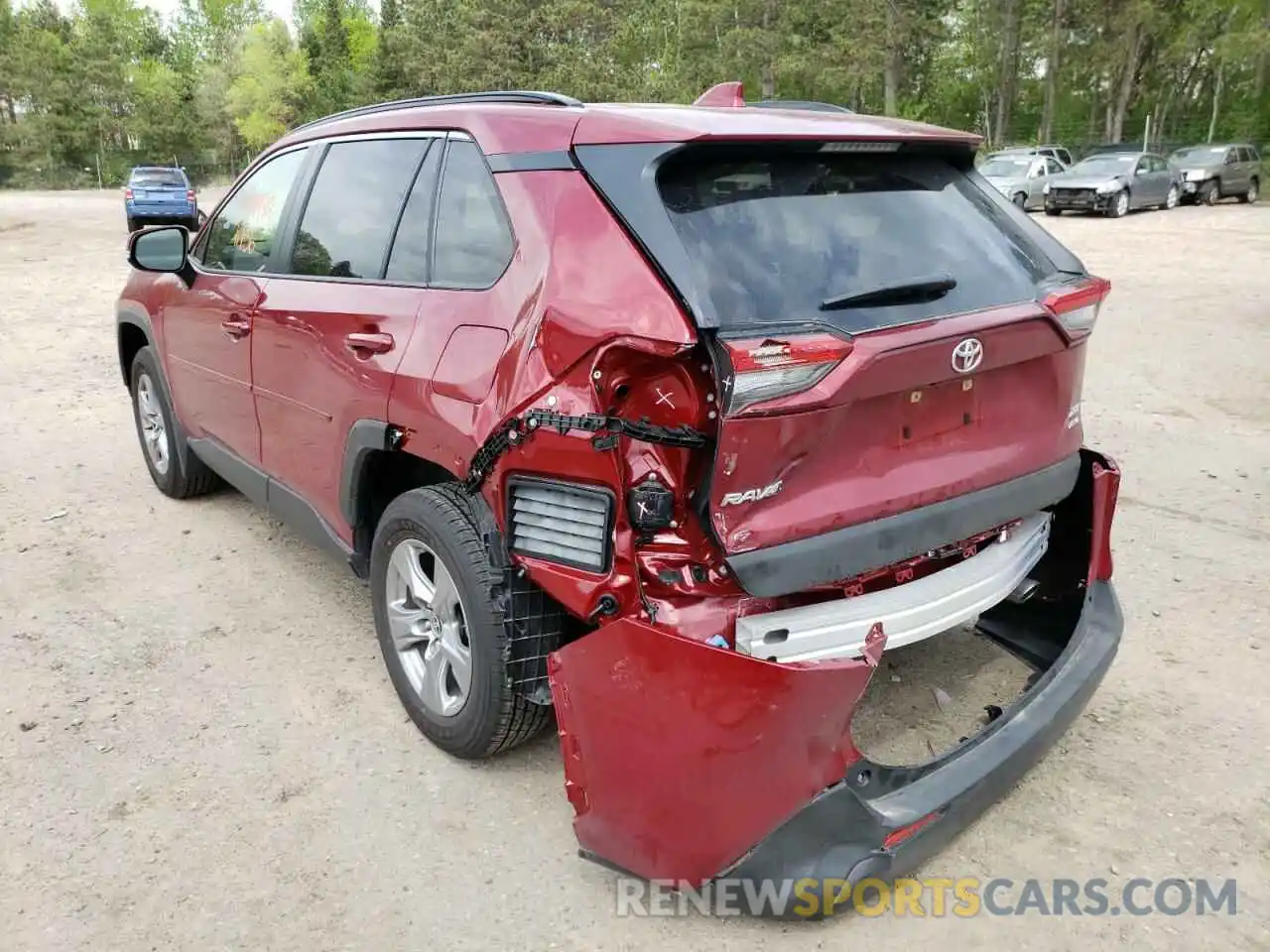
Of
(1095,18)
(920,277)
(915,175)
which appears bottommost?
(920,277)

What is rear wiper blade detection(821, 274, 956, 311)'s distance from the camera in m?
2.38

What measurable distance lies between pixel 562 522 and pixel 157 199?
90.1 ft

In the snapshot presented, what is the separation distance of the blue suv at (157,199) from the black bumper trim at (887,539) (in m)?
26.6

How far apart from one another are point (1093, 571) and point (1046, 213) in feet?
78.9

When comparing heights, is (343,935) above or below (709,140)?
below

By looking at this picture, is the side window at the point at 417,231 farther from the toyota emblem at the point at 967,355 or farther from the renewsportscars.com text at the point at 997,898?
the renewsportscars.com text at the point at 997,898

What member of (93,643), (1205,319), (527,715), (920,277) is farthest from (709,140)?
(1205,319)

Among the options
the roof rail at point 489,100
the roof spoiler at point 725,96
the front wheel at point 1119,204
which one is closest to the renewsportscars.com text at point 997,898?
the roof rail at point 489,100

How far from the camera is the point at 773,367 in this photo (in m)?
2.14

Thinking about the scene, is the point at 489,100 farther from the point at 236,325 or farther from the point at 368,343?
the point at 236,325

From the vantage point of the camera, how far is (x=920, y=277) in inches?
99.9

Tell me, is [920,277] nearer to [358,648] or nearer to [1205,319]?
[358,648]

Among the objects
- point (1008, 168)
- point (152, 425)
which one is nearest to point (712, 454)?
point (152, 425)

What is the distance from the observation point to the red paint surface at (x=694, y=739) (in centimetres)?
212
